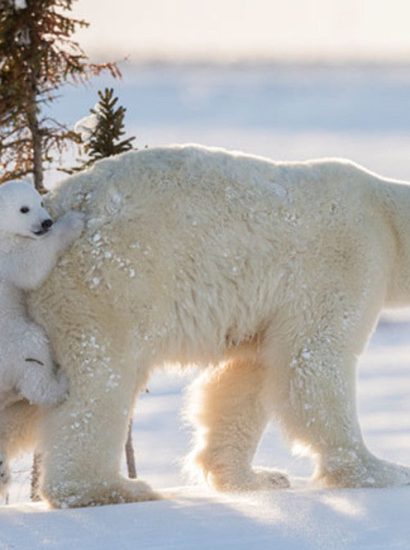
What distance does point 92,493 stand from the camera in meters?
7.21

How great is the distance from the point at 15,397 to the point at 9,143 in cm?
682

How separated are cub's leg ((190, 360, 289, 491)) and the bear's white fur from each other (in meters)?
1.66

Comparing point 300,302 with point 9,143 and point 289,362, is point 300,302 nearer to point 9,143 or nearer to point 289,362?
point 289,362

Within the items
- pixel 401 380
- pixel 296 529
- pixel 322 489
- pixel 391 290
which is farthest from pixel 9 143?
pixel 401 380

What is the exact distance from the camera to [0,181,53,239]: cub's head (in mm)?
6977

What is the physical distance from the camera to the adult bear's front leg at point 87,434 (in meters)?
7.18

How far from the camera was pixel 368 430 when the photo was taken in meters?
21.2

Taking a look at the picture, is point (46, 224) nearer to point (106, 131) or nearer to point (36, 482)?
point (36, 482)

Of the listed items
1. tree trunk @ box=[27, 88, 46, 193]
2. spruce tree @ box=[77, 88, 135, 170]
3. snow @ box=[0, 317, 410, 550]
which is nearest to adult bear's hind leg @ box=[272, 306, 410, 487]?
snow @ box=[0, 317, 410, 550]

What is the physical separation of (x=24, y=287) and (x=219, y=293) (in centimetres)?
116

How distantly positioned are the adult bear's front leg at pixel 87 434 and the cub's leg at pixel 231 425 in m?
1.33

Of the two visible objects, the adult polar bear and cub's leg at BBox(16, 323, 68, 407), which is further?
the adult polar bear

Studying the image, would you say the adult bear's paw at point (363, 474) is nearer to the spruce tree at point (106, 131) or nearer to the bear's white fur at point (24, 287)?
the bear's white fur at point (24, 287)

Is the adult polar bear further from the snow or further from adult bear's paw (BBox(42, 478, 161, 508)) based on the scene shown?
the snow
